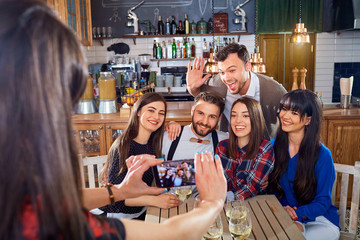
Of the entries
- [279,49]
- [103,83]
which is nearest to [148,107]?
[103,83]

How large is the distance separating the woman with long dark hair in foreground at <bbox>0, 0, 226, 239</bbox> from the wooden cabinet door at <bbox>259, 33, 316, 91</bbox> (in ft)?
18.7

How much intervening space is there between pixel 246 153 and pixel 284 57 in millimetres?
4397

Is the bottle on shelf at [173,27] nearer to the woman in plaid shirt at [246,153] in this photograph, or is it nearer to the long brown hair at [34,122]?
the woman in plaid shirt at [246,153]

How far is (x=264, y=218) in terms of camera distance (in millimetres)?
1521

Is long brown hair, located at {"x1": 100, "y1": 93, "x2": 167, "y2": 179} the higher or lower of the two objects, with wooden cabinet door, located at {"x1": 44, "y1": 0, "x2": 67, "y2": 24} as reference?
lower

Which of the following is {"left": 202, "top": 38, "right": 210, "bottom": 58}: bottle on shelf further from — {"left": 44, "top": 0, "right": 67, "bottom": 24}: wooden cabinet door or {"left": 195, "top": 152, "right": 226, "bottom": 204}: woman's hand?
{"left": 195, "top": 152, "right": 226, "bottom": 204}: woman's hand

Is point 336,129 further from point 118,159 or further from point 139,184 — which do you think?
point 139,184

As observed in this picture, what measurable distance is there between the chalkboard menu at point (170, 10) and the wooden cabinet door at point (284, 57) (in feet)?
1.50

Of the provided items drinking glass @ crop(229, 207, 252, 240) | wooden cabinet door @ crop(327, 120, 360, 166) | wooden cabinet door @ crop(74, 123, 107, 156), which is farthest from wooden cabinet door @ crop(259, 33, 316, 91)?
drinking glass @ crop(229, 207, 252, 240)

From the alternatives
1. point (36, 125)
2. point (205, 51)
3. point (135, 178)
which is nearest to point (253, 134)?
point (135, 178)

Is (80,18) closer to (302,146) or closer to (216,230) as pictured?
(302,146)

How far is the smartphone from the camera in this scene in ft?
4.98

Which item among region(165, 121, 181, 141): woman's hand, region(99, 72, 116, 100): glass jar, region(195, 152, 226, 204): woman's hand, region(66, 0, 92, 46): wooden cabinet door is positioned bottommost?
region(165, 121, 181, 141): woman's hand

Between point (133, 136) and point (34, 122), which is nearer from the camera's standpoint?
point (34, 122)
